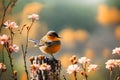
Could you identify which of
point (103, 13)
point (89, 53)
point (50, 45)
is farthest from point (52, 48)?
point (103, 13)

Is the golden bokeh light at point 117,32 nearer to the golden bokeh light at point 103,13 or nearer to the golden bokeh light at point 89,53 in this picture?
the golden bokeh light at point 103,13

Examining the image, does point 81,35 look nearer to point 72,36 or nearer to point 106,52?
point 72,36

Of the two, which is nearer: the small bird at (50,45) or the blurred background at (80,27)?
the small bird at (50,45)

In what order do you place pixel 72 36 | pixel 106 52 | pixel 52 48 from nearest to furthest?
pixel 52 48, pixel 106 52, pixel 72 36

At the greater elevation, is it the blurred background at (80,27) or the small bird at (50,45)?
the blurred background at (80,27)

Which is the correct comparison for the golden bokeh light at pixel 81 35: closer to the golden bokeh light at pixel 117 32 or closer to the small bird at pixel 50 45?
the golden bokeh light at pixel 117 32

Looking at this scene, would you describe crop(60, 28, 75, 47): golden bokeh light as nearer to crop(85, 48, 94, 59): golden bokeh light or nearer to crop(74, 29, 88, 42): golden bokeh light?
crop(74, 29, 88, 42): golden bokeh light

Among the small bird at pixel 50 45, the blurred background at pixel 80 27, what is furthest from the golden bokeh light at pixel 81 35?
the small bird at pixel 50 45

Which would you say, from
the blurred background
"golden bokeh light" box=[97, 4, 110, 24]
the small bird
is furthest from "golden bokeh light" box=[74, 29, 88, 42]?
the small bird

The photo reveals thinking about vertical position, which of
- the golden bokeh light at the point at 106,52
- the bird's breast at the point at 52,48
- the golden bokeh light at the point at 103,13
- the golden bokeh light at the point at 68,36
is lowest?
the bird's breast at the point at 52,48
